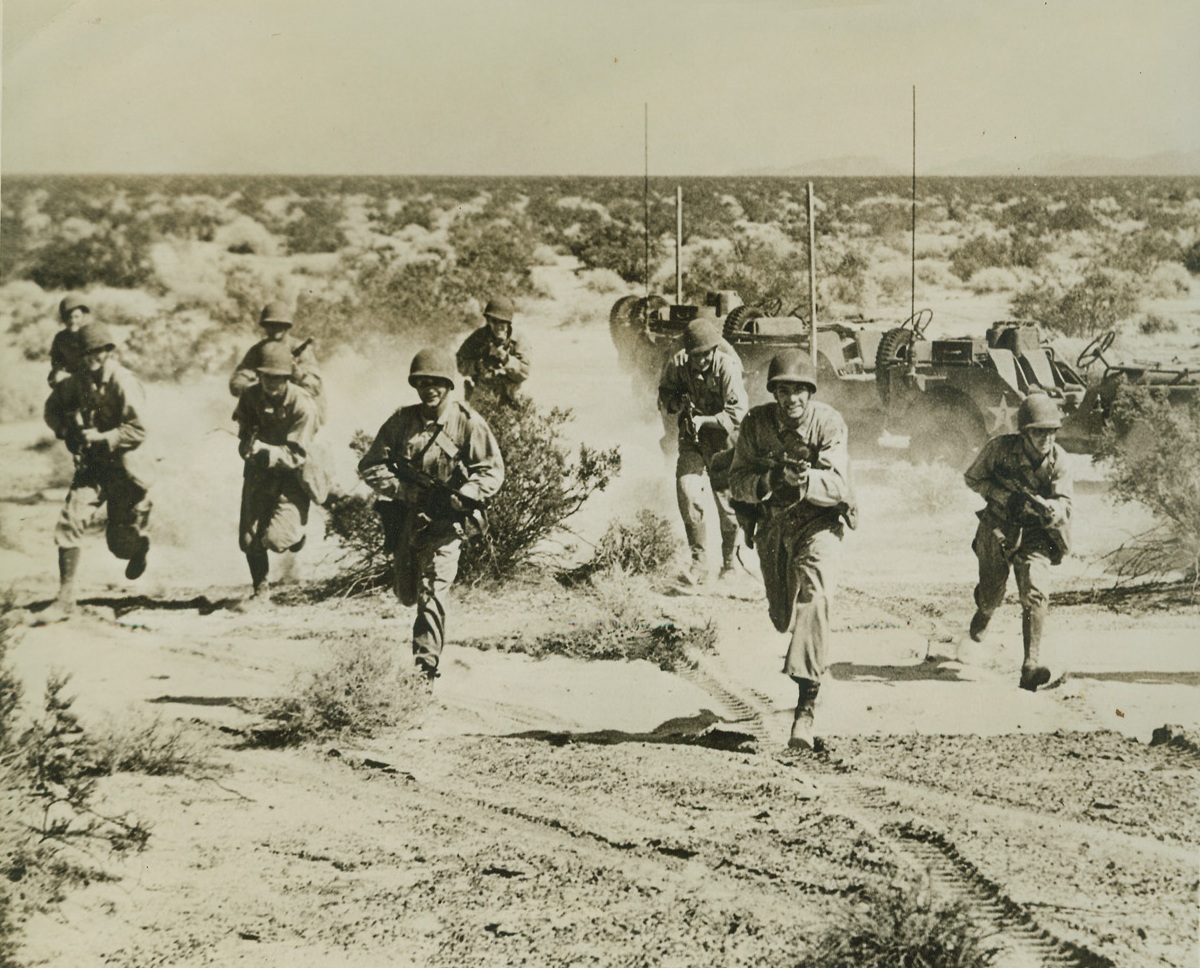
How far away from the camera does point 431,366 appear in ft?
22.7

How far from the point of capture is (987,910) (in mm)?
5730

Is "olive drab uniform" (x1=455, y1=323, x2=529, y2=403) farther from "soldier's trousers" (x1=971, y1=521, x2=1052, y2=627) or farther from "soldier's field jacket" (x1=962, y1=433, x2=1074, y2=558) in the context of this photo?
"soldier's trousers" (x1=971, y1=521, x2=1052, y2=627)

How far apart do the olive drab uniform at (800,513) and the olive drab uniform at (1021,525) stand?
107 cm

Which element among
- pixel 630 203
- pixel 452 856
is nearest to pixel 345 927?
pixel 452 856

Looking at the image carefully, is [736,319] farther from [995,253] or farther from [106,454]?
[106,454]

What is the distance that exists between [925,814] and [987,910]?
0.54 metres

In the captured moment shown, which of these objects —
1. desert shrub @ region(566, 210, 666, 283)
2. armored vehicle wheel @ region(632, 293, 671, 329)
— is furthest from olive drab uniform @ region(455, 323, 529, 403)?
armored vehicle wheel @ region(632, 293, 671, 329)

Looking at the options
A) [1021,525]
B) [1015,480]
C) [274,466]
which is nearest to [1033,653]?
[1021,525]

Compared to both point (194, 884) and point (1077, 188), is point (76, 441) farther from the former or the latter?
point (1077, 188)

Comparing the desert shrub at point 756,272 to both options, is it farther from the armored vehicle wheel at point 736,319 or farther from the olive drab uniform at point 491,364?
the olive drab uniform at point 491,364

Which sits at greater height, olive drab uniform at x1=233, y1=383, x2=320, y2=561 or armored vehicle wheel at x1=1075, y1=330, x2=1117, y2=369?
armored vehicle wheel at x1=1075, y1=330, x2=1117, y2=369

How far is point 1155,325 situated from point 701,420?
2.98 metres

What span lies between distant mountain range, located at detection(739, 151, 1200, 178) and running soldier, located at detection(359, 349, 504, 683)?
94.4 inches

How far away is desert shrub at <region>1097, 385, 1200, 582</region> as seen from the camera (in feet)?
24.5
